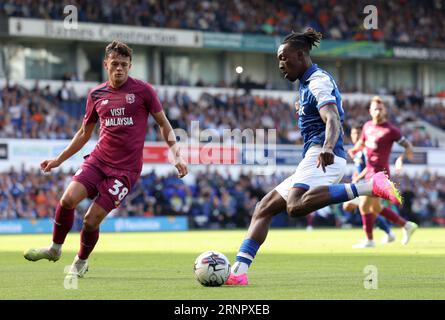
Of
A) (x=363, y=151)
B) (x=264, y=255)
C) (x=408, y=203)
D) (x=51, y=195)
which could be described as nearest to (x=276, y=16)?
(x=408, y=203)

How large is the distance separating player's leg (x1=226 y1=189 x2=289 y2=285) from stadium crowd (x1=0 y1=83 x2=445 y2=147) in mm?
25617

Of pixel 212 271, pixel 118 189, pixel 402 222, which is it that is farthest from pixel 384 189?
pixel 402 222

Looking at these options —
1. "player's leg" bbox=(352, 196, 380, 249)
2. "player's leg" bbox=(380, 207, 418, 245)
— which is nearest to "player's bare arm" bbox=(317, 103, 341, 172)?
"player's leg" bbox=(352, 196, 380, 249)

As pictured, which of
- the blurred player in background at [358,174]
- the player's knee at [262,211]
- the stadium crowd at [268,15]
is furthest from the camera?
the stadium crowd at [268,15]

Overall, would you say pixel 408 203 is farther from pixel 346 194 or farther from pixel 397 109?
pixel 346 194

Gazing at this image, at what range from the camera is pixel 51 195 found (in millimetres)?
32906

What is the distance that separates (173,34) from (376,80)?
14.1 metres

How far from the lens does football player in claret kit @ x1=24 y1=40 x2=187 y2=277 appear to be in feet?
35.4

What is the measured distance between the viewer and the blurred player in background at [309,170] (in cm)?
1002

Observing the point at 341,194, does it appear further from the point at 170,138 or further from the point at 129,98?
the point at 129,98

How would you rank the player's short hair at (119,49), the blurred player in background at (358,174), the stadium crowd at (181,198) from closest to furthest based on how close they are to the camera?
1. the player's short hair at (119,49)
2. the blurred player in background at (358,174)
3. the stadium crowd at (181,198)

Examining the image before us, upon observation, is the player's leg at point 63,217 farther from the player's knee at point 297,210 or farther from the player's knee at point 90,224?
the player's knee at point 297,210

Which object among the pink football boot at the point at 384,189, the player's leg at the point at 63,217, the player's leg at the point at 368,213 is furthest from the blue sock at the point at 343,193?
the player's leg at the point at 368,213

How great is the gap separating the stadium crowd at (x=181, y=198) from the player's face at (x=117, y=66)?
21.7 m
